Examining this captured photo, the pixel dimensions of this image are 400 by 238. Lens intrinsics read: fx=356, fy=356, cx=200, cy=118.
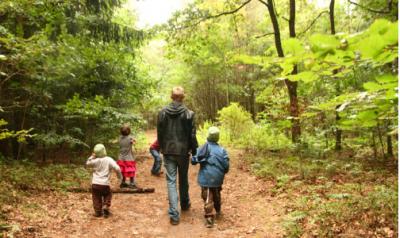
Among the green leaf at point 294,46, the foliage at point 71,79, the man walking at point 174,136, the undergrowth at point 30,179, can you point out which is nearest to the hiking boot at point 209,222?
the man walking at point 174,136

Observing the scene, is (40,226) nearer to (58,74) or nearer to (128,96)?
(58,74)

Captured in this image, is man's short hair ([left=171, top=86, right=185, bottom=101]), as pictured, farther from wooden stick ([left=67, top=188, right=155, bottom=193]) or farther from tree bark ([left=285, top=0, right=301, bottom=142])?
tree bark ([left=285, top=0, right=301, bottom=142])

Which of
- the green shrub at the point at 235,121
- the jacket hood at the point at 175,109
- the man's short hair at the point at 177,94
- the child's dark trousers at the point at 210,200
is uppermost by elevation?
the green shrub at the point at 235,121

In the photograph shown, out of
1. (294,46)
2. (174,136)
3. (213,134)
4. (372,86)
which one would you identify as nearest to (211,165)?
(213,134)

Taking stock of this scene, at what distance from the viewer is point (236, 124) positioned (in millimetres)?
17281

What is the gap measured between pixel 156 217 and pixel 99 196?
111 centimetres

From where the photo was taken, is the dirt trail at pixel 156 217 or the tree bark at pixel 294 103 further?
the tree bark at pixel 294 103

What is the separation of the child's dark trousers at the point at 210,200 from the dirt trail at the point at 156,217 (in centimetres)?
24

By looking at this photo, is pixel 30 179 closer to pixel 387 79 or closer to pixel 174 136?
pixel 174 136

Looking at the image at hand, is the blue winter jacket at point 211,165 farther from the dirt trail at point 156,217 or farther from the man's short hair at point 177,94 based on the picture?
the man's short hair at point 177,94

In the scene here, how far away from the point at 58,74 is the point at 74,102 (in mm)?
779

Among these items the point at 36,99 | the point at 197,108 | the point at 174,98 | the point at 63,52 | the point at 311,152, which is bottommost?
the point at 311,152

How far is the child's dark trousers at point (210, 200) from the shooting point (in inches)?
236

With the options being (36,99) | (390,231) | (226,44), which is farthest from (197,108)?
(390,231)
